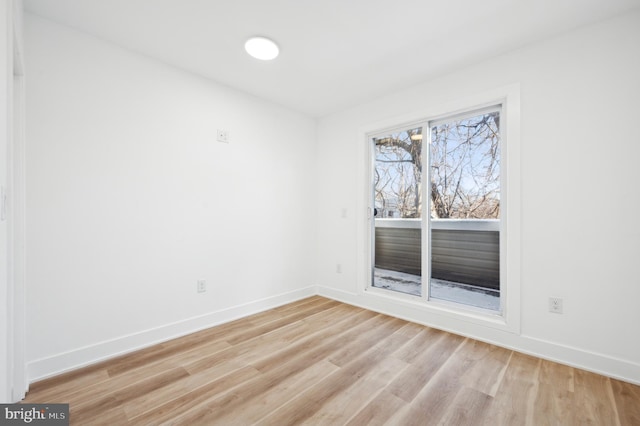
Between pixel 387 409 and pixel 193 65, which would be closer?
pixel 387 409

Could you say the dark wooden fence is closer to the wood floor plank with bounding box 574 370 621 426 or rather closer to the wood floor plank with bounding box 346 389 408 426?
the wood floor plank with bounding box 574 370 621 426

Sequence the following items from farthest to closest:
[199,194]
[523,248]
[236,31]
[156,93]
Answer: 1. [199,194]
2. [156,93]
3. [523,248]
4. [236,31]

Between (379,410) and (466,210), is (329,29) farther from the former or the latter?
(379,410)

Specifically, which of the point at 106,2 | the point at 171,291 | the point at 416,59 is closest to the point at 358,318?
the point at 171,291

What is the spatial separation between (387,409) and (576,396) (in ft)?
3.84

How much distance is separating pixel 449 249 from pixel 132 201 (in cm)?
295

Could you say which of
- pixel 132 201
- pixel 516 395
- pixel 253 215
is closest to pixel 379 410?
pixel 516 395

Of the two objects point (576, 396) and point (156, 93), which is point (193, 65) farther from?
point (576, 396)

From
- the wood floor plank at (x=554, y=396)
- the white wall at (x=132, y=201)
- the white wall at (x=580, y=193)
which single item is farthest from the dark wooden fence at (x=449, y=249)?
the white wall at (x=132, y=201)

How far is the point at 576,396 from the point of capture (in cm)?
164
